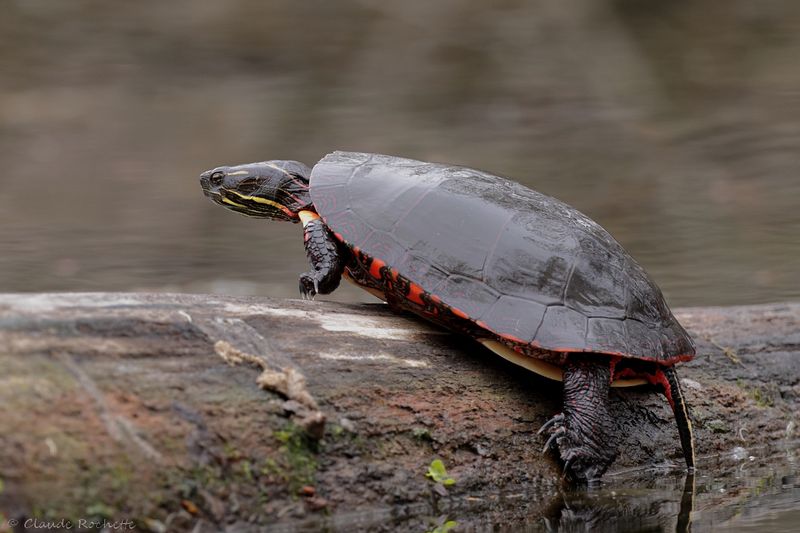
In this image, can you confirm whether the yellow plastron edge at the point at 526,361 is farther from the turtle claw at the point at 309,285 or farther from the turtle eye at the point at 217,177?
the turtle eye at the point at 217,177

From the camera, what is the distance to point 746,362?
4617 millimetres

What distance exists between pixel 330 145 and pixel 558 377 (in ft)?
23.7

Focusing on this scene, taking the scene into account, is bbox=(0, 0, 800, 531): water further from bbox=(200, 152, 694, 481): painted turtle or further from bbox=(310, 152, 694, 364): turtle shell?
bbox=(310, 152, 694, 364): turtle shell

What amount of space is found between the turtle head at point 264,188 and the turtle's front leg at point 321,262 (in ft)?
1.20

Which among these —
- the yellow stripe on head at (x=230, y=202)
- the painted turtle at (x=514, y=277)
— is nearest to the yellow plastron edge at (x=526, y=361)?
the painted turtle at (x=514, y=277)

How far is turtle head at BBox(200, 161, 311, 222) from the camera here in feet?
15.2

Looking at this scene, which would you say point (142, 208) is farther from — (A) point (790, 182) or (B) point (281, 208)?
(A) point (790, 182)

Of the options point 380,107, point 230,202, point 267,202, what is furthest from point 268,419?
point 380,107

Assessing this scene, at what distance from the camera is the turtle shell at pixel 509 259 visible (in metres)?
3.64

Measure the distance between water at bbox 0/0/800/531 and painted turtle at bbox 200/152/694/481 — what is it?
5.54 m

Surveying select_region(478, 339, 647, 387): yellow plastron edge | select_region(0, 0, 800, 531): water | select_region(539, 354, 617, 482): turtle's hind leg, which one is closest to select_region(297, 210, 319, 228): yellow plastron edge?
select_region(478, 339, 647, 387): yellow plastron edge

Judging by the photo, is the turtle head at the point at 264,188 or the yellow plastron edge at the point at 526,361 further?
the turtle head at the point at 264,188

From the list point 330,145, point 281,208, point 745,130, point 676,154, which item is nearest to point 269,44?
point 330,145

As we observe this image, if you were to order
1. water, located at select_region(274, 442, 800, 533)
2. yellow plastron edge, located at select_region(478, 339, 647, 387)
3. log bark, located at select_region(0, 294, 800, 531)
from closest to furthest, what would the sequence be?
log bark, located at select_region(0, 294, 800, 531), water, located at select_region(274, 442, 800, 533), yellow plastron edge, located at select_region(478, 339, 647, 387)
